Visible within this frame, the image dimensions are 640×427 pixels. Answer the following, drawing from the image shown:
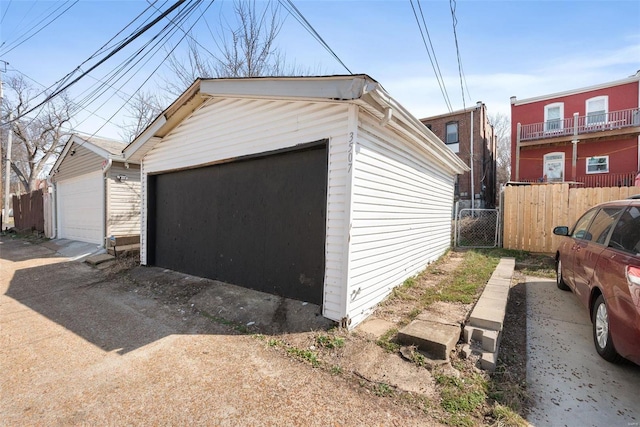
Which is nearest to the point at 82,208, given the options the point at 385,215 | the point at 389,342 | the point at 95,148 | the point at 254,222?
the point at 95,148

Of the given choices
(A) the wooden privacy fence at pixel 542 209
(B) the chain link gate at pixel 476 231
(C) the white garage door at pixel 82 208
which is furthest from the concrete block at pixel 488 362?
(C) the white garage door at pixel 82 208

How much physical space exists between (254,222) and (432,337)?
3.21 metres

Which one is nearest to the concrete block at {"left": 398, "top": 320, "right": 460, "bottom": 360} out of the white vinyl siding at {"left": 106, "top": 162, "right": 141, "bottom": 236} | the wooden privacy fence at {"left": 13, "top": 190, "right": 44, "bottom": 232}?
the white vinyl siding at {"left": 106, "top": 162, "right": 141, "bottom": 236}

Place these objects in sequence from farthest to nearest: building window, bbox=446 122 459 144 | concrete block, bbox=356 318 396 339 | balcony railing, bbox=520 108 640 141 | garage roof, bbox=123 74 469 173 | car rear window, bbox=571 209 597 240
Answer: building window, bbox=446 122 459 144
balcony railing, bbox=520 108 640 141
car rear window, bbox=571 209 597 240
concrete block, bbox=356 318 396 339
garage roof, bbox=123 74 469 173

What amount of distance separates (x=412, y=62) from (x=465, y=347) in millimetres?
5889

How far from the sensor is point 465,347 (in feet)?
9.82

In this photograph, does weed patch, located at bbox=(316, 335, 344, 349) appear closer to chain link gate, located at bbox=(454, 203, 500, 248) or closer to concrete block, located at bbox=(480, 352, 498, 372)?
concrete block, located at bbox=(480, 352, 498, 372)

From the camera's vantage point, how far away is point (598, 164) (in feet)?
48.5

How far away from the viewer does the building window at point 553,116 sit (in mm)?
15383

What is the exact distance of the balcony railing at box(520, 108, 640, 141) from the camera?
44.8 ft

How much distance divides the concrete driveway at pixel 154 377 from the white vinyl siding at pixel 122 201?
5292mm

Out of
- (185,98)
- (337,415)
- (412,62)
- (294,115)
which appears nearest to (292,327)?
(337,415)

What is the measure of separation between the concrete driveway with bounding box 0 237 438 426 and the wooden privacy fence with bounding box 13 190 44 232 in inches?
508

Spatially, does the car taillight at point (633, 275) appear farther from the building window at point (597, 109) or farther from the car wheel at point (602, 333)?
the building window at point (597, 109)
